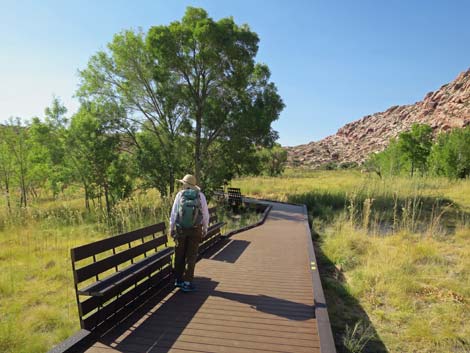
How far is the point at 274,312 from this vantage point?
3.76m

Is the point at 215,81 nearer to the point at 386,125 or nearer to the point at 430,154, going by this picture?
the point at 430,154

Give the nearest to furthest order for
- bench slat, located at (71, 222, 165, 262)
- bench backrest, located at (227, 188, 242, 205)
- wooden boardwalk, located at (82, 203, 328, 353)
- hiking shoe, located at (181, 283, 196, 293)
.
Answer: wooden boardwalk, located at (82, 203, 328, 353) → bench slat, located at (71, 222, 165, 262) → hiking shoe, located at (181, 283, 196, 293) → bench backrest, located at (227, 188, 242, 205)

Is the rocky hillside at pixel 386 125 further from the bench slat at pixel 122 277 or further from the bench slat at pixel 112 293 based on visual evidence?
the bench slat at pixel 122 277

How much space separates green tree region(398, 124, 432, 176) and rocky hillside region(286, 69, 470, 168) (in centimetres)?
6766

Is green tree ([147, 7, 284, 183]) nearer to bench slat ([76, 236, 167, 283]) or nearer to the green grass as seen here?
the green grass

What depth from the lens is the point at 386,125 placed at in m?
138

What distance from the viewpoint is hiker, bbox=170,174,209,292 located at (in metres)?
4.24

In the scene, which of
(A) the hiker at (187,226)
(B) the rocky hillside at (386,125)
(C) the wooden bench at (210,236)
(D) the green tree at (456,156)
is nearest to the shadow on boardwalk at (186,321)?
(A) the hiker at (187,226)

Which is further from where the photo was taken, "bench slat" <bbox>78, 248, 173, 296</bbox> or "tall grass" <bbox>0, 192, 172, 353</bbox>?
"tall grass" <bbox>0, 192, 172, 353</bbox>

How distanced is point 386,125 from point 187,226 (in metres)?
154

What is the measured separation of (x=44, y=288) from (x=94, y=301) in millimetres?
3050

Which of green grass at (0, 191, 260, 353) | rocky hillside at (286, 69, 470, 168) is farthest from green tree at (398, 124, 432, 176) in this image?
rocky hillside at (286, 69, 470, 168)

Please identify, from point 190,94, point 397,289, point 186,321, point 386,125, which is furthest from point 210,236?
point 386,125

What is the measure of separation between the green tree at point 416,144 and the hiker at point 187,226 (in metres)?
26.6
